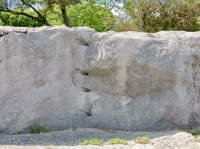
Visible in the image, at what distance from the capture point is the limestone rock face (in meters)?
7.55

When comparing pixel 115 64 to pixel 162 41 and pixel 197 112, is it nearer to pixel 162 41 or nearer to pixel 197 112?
pixel 162 41

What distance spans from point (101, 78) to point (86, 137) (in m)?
1.79

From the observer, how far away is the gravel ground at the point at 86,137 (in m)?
6.39

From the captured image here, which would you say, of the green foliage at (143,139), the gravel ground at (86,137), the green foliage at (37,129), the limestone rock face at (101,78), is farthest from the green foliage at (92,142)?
the green foliage at (37,129)

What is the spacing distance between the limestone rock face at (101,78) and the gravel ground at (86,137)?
380 mm

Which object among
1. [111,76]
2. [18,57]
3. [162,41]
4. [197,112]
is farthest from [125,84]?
[18,57]

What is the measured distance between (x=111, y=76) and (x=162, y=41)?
5.71 feet

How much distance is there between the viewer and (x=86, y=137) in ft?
23.4

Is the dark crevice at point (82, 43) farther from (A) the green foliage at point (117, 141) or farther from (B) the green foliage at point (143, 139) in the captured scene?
(B) the green foliage at point (143, 139)

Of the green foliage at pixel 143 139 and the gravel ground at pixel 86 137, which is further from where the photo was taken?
the green foliage at pixel 143 139

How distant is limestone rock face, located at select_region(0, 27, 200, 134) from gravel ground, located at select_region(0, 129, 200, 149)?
38cm

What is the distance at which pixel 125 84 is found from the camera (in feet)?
26.1

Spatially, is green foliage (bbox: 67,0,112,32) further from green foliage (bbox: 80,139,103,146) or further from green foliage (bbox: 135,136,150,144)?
green foliage (bbox: 80,139,103,146)

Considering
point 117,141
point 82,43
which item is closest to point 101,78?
point 82,43
